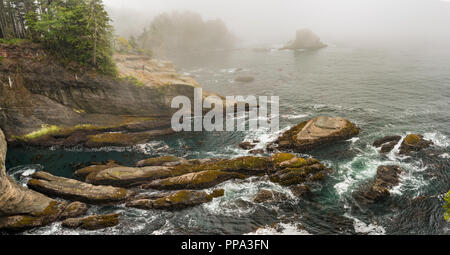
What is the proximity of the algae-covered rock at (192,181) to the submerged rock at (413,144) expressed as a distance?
72.8 feet

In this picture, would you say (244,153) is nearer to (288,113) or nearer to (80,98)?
(288,113)

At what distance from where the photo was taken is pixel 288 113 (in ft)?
150

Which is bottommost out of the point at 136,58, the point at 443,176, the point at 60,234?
the point at 60,234

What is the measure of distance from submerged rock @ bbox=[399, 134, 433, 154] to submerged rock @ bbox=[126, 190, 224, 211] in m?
24.5

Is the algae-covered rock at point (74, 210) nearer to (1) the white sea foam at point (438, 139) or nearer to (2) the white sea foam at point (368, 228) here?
(2) the white sea foam at point (368, 228)

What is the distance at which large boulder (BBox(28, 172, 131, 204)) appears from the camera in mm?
24094

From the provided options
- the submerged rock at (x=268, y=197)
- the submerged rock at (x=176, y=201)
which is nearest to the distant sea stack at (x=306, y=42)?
the submerged rock at (x=268, y=197)

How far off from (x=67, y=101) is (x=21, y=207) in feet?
72.2

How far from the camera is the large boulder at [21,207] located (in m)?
20.8

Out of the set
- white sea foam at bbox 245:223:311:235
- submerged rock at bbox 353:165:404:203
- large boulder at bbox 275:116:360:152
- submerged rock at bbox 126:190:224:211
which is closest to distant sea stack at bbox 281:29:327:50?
large boulder at bbox 275:116:360:152

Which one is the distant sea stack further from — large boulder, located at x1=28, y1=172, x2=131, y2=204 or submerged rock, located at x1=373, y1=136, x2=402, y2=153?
large boulder, located at x1=28, y1=172, x2=131, y2=204

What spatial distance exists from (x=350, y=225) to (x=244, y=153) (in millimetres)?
15616

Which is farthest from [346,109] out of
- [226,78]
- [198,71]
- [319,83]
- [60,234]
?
[198,71]
